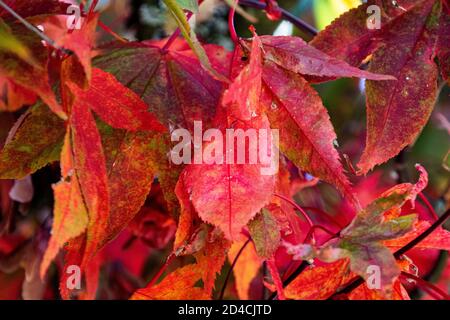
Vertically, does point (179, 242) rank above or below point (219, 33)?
below

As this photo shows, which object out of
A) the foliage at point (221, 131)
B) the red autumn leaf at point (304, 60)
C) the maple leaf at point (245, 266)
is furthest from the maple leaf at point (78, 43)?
the maple leaf at point (245, 266)

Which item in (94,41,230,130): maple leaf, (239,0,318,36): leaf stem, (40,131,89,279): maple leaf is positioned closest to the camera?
(40,131,89,279): maple leaf

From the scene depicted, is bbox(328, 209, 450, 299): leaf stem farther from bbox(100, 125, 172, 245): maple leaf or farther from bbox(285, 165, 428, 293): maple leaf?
bbox(100, 125, 172, 245): maple leaf

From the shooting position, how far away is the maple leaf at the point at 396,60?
16.8 inches

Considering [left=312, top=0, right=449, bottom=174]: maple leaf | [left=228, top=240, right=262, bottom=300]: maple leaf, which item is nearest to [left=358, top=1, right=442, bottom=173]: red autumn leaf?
[left=312, top=0, right=449, bottom=174]: maple leaf

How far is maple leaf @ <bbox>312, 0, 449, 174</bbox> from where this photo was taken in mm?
427

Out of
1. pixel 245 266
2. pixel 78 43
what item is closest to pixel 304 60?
pixel 78 43

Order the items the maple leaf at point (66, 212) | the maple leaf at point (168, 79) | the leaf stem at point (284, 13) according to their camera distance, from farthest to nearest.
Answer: the leaf stem at point (284, 13), the maple leaf at point (168, 79), the maple leaf at point (66, 212)

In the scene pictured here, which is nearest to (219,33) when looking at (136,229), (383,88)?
(136,229)

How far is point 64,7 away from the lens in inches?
16.2

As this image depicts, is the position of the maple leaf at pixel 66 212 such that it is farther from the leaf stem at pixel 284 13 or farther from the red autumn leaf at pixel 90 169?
the leaf stem at pixel 284 13
